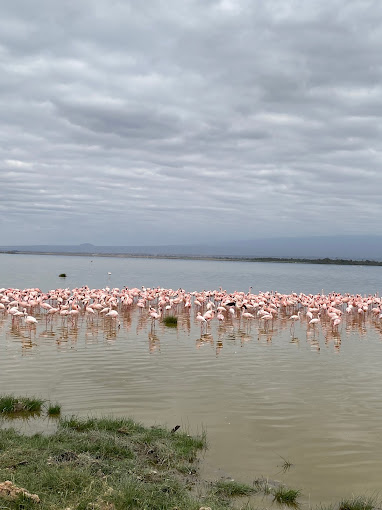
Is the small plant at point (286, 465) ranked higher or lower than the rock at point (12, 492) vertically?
lower

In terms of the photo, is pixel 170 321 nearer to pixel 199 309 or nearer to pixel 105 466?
pixel 199 309

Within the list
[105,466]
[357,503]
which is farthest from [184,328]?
[357,503]

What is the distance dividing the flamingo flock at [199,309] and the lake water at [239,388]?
2097 mm

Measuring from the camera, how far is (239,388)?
471 inches

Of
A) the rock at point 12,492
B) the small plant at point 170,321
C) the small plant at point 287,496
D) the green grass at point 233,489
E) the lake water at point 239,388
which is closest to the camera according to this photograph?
the rock at point 12,492

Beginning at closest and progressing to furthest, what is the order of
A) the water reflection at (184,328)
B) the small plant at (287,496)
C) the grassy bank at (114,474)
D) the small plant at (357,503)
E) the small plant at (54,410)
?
the grassy bank at (114,474)
the small plant at (357,503)
the small plant at (287,496)
the small plant at (54,410)
the water reflection at (184,328)

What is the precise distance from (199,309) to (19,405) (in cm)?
2002

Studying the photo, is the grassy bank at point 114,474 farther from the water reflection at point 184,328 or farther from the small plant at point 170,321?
the small plant at point 170,321

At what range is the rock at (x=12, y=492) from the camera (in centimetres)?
579

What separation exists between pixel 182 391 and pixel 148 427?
257 centimetres

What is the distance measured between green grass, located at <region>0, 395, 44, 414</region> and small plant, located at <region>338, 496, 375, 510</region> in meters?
6.00

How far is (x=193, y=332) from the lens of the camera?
20594mm

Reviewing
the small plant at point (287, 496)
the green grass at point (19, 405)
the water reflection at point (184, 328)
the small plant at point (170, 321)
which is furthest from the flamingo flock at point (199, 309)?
the small plant at point (287, 496)

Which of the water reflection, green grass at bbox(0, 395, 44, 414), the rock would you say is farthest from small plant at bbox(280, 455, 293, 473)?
the water reflection
